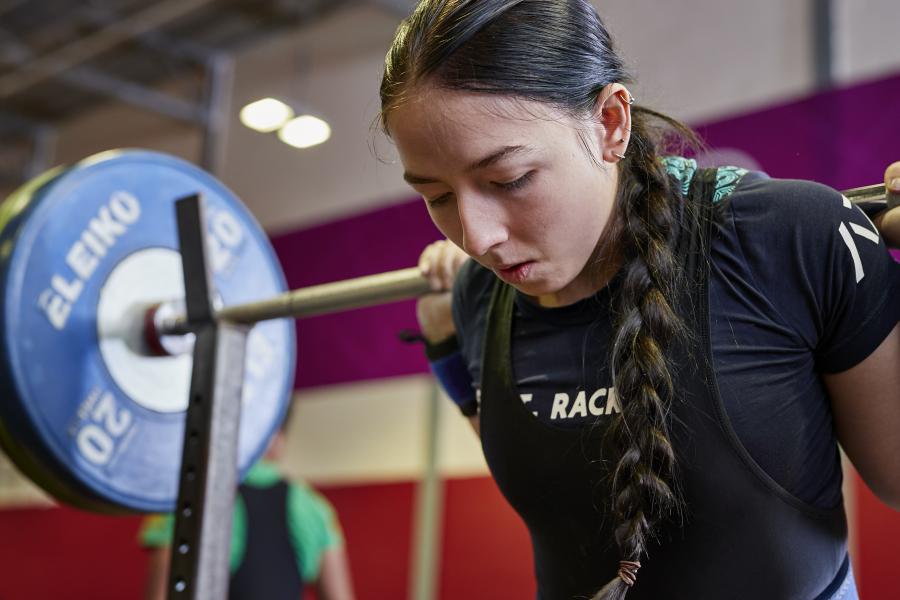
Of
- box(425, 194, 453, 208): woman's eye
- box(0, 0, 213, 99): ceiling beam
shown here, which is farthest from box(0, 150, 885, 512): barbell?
box(0, 0, 213, 99): ceiling beam

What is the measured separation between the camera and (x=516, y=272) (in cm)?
107

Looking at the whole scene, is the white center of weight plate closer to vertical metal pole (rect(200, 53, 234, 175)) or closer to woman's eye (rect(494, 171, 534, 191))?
woman's eye (rect(494, 171, 534, 191))

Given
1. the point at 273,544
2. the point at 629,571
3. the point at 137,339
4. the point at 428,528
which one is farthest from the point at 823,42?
the point at 629,571

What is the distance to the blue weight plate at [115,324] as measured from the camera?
1.84 meters

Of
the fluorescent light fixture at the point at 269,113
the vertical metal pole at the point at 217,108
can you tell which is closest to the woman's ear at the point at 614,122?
the fluorescent light fixture at the point at 269,113

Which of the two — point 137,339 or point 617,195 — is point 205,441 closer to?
point 137,339

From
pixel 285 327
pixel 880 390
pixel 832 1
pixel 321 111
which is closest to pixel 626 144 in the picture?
pixel 880 390

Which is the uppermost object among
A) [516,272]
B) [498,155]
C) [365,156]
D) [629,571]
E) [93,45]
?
[93,45]

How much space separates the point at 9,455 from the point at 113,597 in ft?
13.7

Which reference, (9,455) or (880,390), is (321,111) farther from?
(880,390)

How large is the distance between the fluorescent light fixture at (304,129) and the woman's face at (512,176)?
4124mm

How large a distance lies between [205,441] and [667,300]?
3.01 feet

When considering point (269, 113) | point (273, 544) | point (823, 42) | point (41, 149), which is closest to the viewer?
point (273, 544)

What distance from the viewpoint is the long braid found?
1019 millimetres
